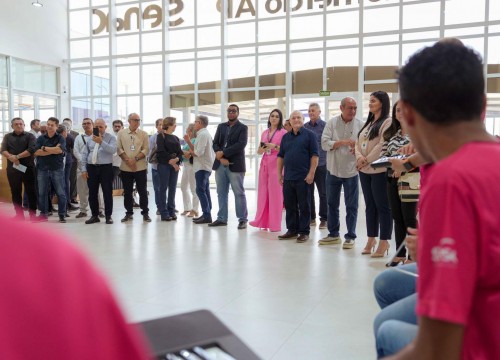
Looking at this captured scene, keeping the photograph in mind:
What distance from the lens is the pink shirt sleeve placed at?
856 millimetres

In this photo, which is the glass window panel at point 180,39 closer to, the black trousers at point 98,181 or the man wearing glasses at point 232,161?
→ the black trousers at point 98,181

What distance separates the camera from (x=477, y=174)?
875 mm

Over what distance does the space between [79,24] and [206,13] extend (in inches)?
182

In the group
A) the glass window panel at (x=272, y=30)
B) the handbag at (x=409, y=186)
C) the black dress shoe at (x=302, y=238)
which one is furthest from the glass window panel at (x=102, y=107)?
the handbag at (x=409, y=186)

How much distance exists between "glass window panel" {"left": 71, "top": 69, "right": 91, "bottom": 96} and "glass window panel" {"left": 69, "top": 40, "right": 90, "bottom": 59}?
53 centimetres

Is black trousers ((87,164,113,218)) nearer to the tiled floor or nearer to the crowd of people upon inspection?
the tiled floor

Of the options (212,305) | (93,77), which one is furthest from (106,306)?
(93,77)

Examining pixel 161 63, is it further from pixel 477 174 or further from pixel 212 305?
pixel 477 174

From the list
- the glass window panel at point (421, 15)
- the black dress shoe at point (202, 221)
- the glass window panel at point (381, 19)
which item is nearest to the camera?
the black dress shoe at point (202, 221)

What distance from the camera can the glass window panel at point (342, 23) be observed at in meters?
12.1

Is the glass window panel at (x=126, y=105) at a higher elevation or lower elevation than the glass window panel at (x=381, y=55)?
lower

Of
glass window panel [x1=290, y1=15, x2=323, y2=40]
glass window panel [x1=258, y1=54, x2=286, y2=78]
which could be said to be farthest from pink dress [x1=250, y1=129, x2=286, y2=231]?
glass window panel [x1=290, y1=15, x2=323, y2=40]

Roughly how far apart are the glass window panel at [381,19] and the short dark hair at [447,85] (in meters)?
11.7

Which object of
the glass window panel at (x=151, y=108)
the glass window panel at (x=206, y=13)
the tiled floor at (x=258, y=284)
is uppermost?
the glass window panel at (x=206, y=13)
